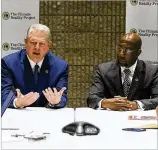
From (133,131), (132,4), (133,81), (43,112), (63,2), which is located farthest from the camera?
(63,2)

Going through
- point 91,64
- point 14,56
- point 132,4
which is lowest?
point 91,64

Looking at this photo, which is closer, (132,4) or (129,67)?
(129,67)

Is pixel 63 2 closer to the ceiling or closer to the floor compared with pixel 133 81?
closer to the ceiling

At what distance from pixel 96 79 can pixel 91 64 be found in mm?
2015

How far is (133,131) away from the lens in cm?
215

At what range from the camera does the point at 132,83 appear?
3275 mm

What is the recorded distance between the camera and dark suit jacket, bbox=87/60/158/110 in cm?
328

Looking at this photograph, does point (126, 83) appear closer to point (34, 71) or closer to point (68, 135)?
point (34, 71)

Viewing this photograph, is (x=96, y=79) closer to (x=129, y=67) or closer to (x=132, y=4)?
(x=129, y=67)

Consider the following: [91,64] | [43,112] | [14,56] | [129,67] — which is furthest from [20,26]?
[43,112]

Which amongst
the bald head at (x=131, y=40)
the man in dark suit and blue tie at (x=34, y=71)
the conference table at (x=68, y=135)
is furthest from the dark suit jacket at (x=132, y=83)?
the conference table at (x=68, y=135)

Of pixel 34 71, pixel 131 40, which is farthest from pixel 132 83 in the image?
pixel 34 71

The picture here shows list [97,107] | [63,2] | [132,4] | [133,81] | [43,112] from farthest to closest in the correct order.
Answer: [63,2], [132,4], [133,81], [97,107], [43,112]

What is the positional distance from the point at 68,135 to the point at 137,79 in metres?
1.40
